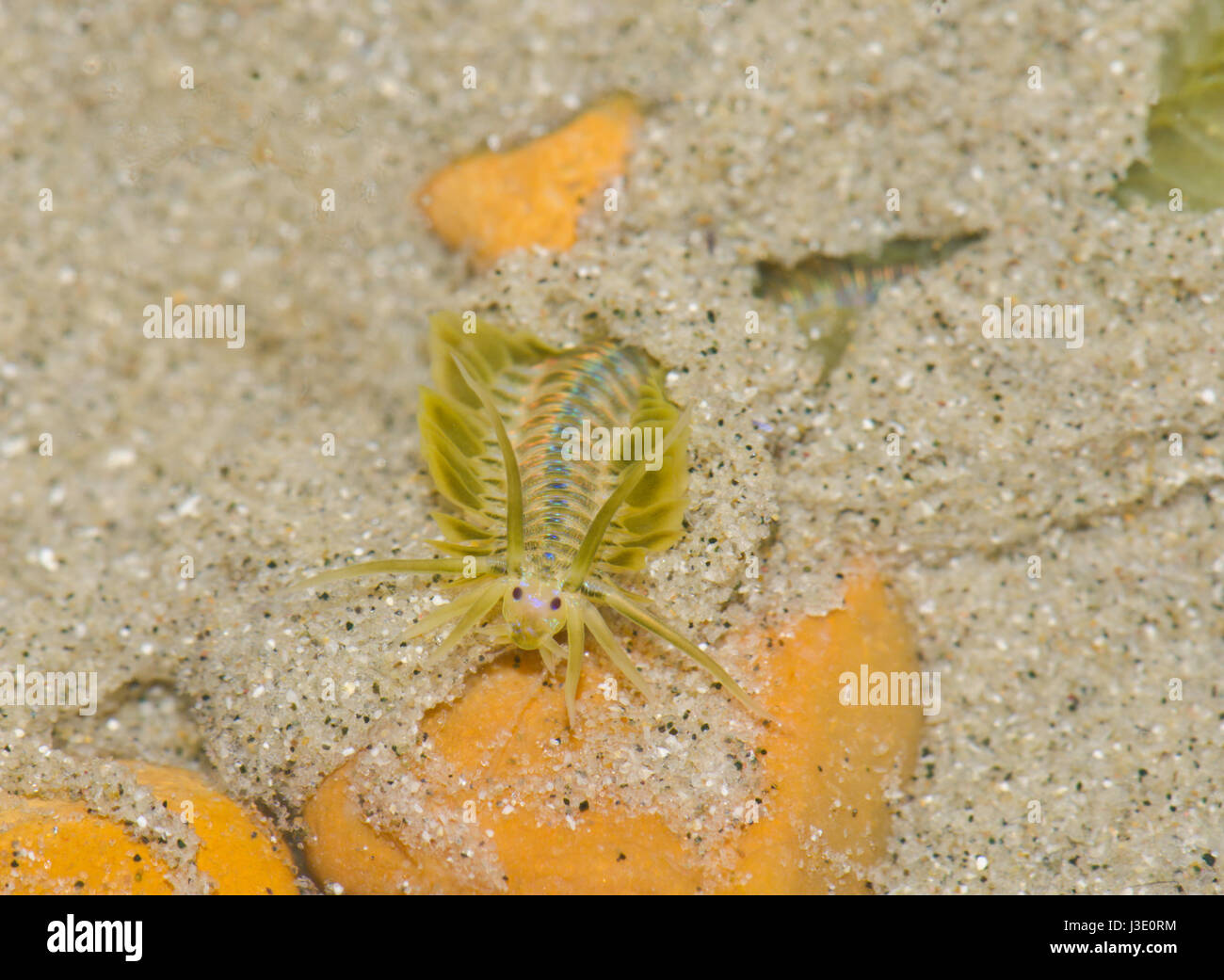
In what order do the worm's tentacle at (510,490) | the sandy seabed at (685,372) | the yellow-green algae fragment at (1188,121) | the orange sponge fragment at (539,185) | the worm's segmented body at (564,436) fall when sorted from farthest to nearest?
the orange sponge fragment at (539,185) < the yellow-green algae fragment at (1188,121) < the sandy seabed at (685,372) < the worm's segmented body at (564,436) < the worm's tentacle at (510,490)

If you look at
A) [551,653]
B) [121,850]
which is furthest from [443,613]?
[121,850]

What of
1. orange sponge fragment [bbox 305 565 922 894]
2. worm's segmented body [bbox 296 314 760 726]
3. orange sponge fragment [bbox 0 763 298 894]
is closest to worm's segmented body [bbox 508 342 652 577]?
worm's segmented body [bbox 296 314 760 726]

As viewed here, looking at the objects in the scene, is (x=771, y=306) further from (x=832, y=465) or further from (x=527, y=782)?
(x=527, y=782)

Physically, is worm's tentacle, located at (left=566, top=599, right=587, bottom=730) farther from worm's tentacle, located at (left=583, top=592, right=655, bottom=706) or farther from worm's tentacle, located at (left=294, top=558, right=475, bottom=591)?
worm's tentacle, located at (left=294, top=558, right=475, bottom=591)

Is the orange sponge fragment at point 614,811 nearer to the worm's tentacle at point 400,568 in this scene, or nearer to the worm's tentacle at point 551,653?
the worm's tentacle at point 551,653

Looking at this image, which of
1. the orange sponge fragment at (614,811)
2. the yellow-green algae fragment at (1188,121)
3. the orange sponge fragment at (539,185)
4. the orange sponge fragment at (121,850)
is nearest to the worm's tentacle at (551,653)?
the orange sponge fragment at (614,811)

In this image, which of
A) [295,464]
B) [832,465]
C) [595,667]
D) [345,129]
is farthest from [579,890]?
[345,129]
